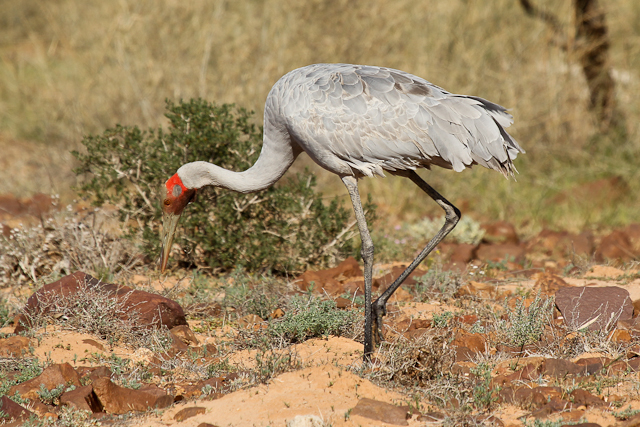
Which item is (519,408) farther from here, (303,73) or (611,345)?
(303,73)

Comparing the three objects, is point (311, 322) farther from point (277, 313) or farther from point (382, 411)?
point (382, 411)

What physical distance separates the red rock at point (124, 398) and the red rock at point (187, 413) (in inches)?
8.8

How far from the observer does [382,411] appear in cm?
335

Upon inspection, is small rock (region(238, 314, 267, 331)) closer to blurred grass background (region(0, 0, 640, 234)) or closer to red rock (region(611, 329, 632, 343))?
red rock (region(611, 329, 632, 343))

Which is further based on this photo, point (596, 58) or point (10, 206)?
point (596, 58)

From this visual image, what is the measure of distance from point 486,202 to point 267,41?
371 centimetres

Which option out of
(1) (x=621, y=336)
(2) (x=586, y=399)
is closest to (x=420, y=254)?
(1) (x=621, y=336)

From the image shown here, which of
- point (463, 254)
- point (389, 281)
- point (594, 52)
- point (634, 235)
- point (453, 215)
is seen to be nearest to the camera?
point (453, 215)

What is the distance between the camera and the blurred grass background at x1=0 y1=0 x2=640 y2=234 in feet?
29.2

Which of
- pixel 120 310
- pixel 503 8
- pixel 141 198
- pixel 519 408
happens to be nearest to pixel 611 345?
pixel 519 408

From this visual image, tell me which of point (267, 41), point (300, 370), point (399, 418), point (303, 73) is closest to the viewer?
point (399, 418)

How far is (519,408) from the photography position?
11.6ft

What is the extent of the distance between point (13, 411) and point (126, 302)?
1.39 meters

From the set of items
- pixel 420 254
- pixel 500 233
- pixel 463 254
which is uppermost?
pixel 420 254
